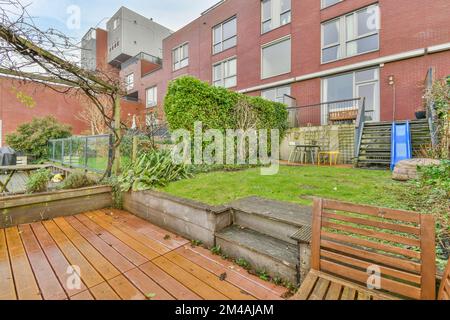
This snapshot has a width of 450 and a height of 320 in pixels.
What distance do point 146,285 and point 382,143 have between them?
7.26 meters

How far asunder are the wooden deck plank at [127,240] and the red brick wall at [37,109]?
476 inches

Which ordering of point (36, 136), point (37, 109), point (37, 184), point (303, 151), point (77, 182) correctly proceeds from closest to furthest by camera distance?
point (37, 184) < point (77, 182) < point (303, 151) < point (36, 136) < point (37, 109)

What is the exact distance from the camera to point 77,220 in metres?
3.30

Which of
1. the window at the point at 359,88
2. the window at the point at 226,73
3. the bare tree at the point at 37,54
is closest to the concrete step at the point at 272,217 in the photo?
the bare tree at the point at 37,54

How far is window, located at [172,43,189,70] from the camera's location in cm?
1634

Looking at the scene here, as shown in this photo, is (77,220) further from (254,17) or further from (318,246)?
(254,17)

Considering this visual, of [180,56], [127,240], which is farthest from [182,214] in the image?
[180,56]

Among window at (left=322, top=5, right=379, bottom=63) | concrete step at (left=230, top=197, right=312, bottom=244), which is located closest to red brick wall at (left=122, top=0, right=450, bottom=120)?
window at (left=322, top=5, right=379, bottom=63)

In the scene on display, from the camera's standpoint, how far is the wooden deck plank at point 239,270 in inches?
68.6

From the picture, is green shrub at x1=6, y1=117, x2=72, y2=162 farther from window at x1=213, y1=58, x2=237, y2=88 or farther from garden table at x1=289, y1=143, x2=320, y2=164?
garden table at x1=289, y1=143, x2=320, y2=164

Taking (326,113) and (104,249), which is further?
(326,113)

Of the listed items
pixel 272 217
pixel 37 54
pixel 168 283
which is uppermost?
pixel 37 54

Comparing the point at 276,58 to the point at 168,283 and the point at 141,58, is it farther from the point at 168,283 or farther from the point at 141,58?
the point at 141,58

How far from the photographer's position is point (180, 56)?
16797 millimetres
